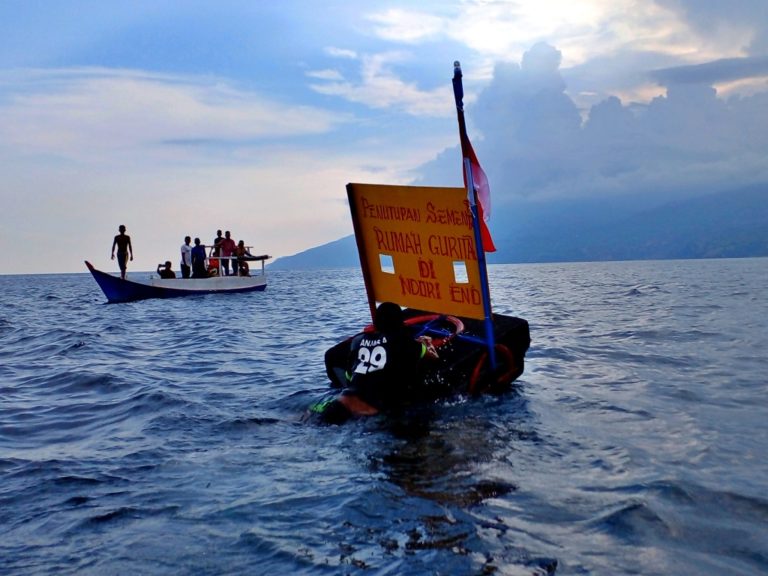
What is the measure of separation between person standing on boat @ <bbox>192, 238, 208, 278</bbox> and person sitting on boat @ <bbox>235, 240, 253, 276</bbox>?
1951mm

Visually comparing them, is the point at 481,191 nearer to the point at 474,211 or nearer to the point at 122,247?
the point at 474,211

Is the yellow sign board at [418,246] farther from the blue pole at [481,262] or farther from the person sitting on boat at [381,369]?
the person sitting on boat at [381,369]

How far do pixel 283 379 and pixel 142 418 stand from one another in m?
2.96

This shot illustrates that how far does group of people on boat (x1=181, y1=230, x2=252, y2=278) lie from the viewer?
1190 inches

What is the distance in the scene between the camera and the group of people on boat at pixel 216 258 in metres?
30.2

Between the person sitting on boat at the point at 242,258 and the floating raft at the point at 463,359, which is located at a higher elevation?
the person sitting on boat at the point at 242,258

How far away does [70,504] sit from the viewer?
16.8 ft

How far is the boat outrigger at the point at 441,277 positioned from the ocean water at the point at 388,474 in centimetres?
43

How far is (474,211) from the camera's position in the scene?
842 centimetres

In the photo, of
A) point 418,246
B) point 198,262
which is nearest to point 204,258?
point 198,262

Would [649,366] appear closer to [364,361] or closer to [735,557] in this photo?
[364,361]

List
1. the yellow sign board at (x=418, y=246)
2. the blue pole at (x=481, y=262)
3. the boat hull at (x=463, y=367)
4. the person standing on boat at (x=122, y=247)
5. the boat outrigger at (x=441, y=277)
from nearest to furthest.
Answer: the boat hull at (x=463, y=367)
the blue pole at (x=481, y=262)
the boat outrigger at (x=441, y=277)
the yellow sign board at (x=418, y=246)
the person standing on boat at (x=122, y=247)

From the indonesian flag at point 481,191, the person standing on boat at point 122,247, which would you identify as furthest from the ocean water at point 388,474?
the person standing on boat at point 122,247

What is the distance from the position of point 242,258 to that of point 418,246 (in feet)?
79.3
